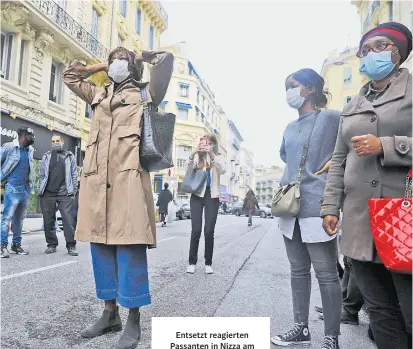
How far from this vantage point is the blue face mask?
179cm

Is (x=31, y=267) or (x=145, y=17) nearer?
(x=31, y=267)

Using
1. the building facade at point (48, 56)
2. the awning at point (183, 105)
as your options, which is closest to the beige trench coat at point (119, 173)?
the building facade at point (48, 56)

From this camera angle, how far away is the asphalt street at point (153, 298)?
2426 millimetres

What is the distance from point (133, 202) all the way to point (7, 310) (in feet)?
4.94

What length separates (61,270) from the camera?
4.61 m

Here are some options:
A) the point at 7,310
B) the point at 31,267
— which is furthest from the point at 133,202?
the point at 31,267

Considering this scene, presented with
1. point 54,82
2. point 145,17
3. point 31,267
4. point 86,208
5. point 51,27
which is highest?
point 145,17

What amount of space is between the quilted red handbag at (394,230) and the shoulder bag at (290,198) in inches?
30.8

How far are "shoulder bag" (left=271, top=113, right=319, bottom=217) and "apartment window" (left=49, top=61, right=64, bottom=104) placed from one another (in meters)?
15.8

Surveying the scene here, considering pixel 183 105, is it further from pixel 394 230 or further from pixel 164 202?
pixel 394 230

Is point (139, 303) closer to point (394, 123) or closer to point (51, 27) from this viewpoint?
point (394, 123)

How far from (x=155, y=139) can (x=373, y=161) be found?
49.2 inches

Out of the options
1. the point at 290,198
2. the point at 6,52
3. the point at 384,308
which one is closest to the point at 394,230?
the point at 384,308

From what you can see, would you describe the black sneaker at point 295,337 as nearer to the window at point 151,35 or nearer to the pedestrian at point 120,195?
the pedestrian at point 120,195
